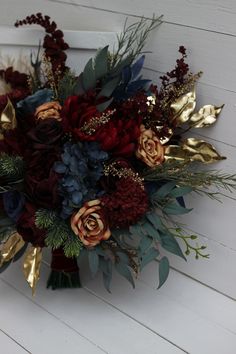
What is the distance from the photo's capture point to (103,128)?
0.80 meters

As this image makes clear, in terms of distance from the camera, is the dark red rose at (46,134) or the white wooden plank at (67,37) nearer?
the dark red rose at (46,134)

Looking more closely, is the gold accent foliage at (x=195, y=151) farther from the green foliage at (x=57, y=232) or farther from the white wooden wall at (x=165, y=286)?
the green foliage at (x=57, y=232)

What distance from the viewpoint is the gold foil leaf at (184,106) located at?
0.91 meters

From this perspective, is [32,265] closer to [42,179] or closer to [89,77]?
[42,179]

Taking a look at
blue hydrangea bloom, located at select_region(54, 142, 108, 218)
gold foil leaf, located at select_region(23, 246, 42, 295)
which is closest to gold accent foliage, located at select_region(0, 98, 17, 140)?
blue hydrangea bloom, located at select_region(54, 142, 108, 218)

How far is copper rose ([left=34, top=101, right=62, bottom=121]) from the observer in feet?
2.72

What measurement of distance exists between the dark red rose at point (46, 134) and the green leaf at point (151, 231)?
20 centimetres

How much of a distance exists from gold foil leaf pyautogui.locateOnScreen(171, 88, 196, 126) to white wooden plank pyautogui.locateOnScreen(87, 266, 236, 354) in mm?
334

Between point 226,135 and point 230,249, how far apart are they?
22 centimetres

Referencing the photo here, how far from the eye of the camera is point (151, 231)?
32.7 inches

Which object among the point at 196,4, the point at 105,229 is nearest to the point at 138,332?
the point at 105,229

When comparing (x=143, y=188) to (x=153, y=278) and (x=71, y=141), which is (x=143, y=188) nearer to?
(x=71, y=141)

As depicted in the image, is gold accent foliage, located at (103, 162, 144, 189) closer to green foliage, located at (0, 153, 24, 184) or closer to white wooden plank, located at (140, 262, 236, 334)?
green foliage, located at (0, 153, 24, 184)

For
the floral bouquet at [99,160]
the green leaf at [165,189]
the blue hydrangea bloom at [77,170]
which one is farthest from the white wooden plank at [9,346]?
the green leaf at [165,189]
